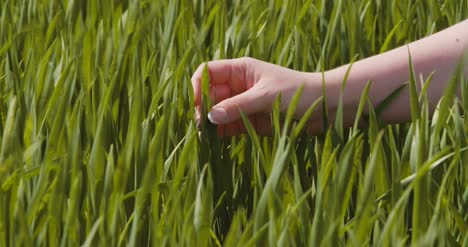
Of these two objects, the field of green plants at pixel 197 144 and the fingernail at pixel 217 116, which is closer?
the field of green plants at pixel 197 144

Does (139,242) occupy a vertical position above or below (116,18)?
below

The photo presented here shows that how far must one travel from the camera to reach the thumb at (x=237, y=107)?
1.28 metres

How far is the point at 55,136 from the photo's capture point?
119 cm

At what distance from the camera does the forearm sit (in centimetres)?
140

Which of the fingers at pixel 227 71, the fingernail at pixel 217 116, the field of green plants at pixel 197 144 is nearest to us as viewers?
the field of green plants at pixel 197 144

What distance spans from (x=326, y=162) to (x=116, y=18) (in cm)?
65

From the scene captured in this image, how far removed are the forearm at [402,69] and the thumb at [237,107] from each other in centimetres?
10

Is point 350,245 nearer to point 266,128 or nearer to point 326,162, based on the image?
point 326,162

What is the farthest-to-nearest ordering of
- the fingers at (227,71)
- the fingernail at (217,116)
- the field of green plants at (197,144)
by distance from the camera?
the fingers at (227,71)
the fingernail at (217,116)
the field of green plants at (197,144)

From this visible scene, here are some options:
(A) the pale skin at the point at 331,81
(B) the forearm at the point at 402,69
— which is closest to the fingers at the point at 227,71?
(A) the pale skin at the point at 331,81

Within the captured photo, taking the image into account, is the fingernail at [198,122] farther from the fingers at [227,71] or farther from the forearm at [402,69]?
the forearm at [402,69]

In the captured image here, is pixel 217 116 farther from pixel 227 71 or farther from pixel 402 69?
pixel 402 69

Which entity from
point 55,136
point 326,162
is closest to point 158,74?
point 55,136

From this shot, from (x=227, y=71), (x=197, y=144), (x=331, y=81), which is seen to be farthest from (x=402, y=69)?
(x=197, y=144)
